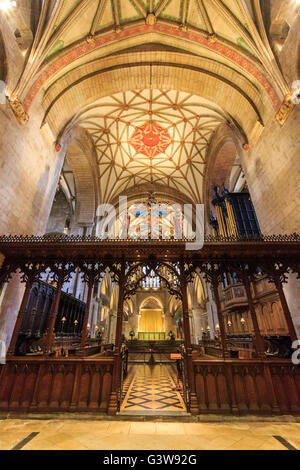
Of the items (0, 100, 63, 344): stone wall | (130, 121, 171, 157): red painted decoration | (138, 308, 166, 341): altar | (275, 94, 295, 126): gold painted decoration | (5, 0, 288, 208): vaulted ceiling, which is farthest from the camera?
(138, 308, 166, 341): altar

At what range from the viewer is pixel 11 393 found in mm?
4301

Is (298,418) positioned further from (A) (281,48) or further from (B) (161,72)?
(B) (161,72)

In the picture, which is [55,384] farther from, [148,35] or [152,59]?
[148,35]

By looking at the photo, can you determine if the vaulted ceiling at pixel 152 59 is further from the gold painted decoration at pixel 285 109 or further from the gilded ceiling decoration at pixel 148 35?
the gold painted decoration at pixel 285 109

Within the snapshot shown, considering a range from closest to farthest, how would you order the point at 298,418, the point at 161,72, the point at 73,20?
1. the point at 298,418
2. the point at 73,20
3. the point at 161,72

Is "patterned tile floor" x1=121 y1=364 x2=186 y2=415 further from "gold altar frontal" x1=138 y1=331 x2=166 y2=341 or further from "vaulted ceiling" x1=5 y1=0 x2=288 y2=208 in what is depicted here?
"gold altar frontal" x1=138 y1=331 x2=166 y2=341

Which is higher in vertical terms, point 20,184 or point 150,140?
point 150,140

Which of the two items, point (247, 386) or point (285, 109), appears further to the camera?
point (285, 109)

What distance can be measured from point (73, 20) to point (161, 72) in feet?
13.9

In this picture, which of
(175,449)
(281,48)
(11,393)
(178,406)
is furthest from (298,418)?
(281,48)

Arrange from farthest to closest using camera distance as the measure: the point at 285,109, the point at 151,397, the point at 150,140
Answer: the point at 150,140 → the point at 285,109 → the point at 151,397

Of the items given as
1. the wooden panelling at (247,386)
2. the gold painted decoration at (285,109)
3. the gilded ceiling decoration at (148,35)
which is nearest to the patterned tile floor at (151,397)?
the wooden panelling at (247,386)

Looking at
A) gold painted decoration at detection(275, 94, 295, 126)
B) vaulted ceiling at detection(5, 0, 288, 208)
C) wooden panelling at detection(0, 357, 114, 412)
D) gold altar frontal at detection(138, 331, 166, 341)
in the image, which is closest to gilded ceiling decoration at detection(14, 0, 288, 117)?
vaulted ceiling at detection(5, 0, 288, 208)

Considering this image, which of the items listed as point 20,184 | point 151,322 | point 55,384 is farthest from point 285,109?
point 151,322
